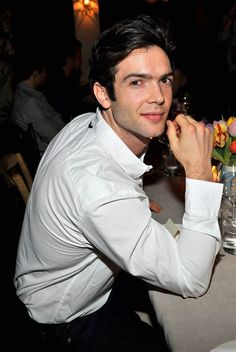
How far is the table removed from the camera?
908mm

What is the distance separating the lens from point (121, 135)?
1.35 m

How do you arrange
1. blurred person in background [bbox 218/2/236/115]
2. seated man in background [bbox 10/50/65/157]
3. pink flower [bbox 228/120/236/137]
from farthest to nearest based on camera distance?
blurred person in background [bbox 218/2/236/115], seated man in background [bbox 10/50/65/157], pink flower [bbox 228/120/236/137]

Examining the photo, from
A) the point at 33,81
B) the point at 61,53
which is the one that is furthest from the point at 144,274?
the point at 61,53

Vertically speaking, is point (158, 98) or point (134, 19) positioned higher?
point (134, 19)

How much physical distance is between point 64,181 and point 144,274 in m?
0.35

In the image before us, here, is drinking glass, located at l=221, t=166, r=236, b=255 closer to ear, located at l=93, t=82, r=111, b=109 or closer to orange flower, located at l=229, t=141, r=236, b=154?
orange flower, located at l=229, t=141, r=236, b=154

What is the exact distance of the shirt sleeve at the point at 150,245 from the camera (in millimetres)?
1008

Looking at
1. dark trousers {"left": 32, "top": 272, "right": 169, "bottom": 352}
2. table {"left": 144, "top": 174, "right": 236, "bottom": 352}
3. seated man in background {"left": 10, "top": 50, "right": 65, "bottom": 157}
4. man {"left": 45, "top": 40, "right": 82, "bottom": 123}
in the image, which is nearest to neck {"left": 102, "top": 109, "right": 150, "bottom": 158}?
table {"left": 144, "top": 174, "right": 236, "bottom": 352}

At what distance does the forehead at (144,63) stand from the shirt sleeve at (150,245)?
411 mm

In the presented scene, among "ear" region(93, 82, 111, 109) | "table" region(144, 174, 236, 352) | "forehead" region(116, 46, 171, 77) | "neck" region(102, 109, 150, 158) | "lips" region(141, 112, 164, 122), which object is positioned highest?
"forehead" region(116, 46, 171, 77)

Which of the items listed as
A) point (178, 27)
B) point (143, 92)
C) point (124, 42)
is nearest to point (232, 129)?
point (143, 92)

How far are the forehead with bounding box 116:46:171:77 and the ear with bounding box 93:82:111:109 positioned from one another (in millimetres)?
96

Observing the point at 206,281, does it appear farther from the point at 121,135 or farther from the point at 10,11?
the point at 10,11

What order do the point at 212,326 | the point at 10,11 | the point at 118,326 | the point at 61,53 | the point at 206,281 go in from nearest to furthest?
the point at 212,326, the point at 206,281, the point at 118,326, the point at 10,11, the point at 61,53
